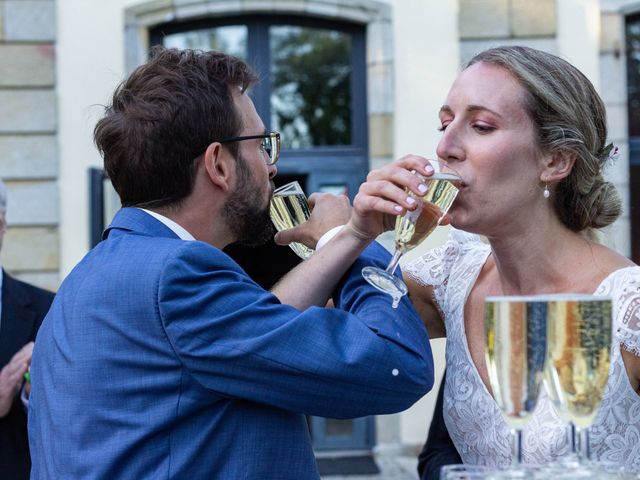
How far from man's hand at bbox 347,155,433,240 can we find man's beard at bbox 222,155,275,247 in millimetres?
306

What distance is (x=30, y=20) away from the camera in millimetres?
7777

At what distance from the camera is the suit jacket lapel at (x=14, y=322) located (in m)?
3.75

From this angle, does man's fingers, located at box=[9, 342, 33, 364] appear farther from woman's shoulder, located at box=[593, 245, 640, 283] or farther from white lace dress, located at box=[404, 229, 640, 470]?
woman's shoulder, located at box=[593, 245, 640, 283]

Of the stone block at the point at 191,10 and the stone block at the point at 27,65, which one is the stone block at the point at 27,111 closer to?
the stone block at the point at 27,65

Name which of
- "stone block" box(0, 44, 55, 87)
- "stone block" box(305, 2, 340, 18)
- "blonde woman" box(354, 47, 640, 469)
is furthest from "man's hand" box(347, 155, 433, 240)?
"stone block" box(0, 44, 55, 87)

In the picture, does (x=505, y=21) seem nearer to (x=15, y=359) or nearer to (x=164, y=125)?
(x=15, y=359)

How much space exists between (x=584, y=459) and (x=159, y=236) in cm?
106

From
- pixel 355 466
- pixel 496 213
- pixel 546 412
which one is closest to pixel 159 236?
A: pixel 496 213

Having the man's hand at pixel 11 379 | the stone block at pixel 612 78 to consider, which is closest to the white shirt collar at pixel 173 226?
the man's hand at pixel 11 379

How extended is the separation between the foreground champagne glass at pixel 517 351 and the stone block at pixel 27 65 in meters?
6.98

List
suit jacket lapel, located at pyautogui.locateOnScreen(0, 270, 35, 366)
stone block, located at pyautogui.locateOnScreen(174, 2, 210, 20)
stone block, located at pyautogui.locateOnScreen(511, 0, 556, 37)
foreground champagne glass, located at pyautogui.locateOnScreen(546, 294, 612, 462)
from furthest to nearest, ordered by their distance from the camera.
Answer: stone block, located at pyautogui.locateOnScreen(174, 2, 210, 20) < stone block, located at pyautogui.locateOnScreen(511, 0, 556, 37) < suit jacket lapel, located at pyautogui.locateOnScreen(0, 270, 35, 366) < foreground champagne glass, located at pyautogui.locateOnScreen(546, 294, 612, 462)

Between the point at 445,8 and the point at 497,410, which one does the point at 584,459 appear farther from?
the point at 445,8

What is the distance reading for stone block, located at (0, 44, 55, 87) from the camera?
7.76 meters

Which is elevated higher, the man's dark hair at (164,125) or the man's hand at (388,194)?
the man's dark hair at (164,125)
